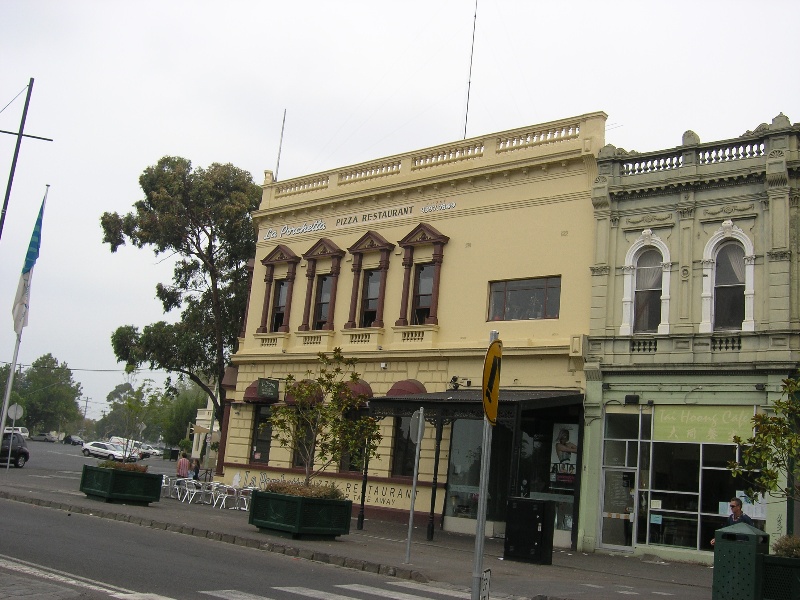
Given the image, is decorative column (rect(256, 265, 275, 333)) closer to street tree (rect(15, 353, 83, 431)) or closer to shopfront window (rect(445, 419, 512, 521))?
shopfront window (rect(445, 419, 512, 521))

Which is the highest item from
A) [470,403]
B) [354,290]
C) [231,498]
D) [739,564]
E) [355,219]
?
[355,219]

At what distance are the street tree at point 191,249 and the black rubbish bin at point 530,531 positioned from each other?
2360 centimetres

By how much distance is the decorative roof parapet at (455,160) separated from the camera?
75.2ft

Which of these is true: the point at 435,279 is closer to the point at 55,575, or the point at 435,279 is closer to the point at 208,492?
the point at 208,492

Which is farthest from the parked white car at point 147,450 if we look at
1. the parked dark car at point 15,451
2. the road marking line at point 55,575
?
the road marking line at point 55,575

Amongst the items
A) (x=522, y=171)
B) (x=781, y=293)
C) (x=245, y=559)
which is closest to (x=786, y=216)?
(x=781, y=293)

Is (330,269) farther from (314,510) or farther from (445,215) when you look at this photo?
(314,510)

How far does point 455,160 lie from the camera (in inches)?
1028

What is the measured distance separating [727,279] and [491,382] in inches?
529

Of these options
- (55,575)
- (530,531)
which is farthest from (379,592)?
(530,531)

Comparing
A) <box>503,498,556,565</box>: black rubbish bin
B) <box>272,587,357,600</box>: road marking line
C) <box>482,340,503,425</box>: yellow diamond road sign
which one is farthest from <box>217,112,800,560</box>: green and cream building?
A: <box>482,340,503,425</box>: yellow diamond road sign

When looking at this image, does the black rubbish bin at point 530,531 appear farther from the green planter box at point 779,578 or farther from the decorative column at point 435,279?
the decorative column at point 435,279

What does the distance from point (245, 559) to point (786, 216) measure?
13.7m

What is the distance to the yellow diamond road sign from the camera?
826 cm
